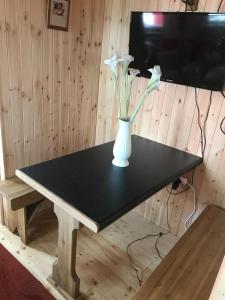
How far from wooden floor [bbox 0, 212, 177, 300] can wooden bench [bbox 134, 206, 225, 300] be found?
A: 21.1 inches

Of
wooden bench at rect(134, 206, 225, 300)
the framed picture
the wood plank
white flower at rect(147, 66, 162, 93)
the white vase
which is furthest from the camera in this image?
the framed picture

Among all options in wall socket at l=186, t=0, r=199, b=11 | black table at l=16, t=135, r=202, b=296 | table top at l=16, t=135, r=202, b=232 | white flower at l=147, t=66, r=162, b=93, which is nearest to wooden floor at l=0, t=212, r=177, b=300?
black table at l=16, t=135, r=202, b=296

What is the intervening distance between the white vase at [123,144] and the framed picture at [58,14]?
967 mm

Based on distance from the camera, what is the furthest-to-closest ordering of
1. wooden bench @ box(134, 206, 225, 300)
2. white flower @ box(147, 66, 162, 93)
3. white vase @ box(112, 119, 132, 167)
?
white vase @ box(112, 119, 132, 167), white flower @ box(147, 66, 162, 93), wooden bench @ box(134, 206, 225, 300)

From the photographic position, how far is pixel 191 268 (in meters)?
1.30

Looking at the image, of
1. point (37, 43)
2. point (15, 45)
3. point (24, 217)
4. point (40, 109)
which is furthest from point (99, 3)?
point (24, 217)

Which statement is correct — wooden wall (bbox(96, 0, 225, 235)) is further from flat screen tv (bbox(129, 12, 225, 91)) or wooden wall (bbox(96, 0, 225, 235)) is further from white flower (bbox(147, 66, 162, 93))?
white flower (bbox(147, 66, 162, 93))

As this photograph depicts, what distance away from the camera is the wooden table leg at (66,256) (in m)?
1.43

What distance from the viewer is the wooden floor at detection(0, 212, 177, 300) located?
1.70m

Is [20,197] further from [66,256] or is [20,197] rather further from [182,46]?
[182,46]

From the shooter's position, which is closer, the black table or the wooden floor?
the black table

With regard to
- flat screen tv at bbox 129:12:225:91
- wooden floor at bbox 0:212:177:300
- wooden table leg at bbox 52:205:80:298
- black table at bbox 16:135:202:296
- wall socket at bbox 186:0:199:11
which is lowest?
wooden floor at bbox 0:212:177:300

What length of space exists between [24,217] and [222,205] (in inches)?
59.6

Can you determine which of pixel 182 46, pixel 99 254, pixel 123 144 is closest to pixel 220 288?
pixel 123 144
